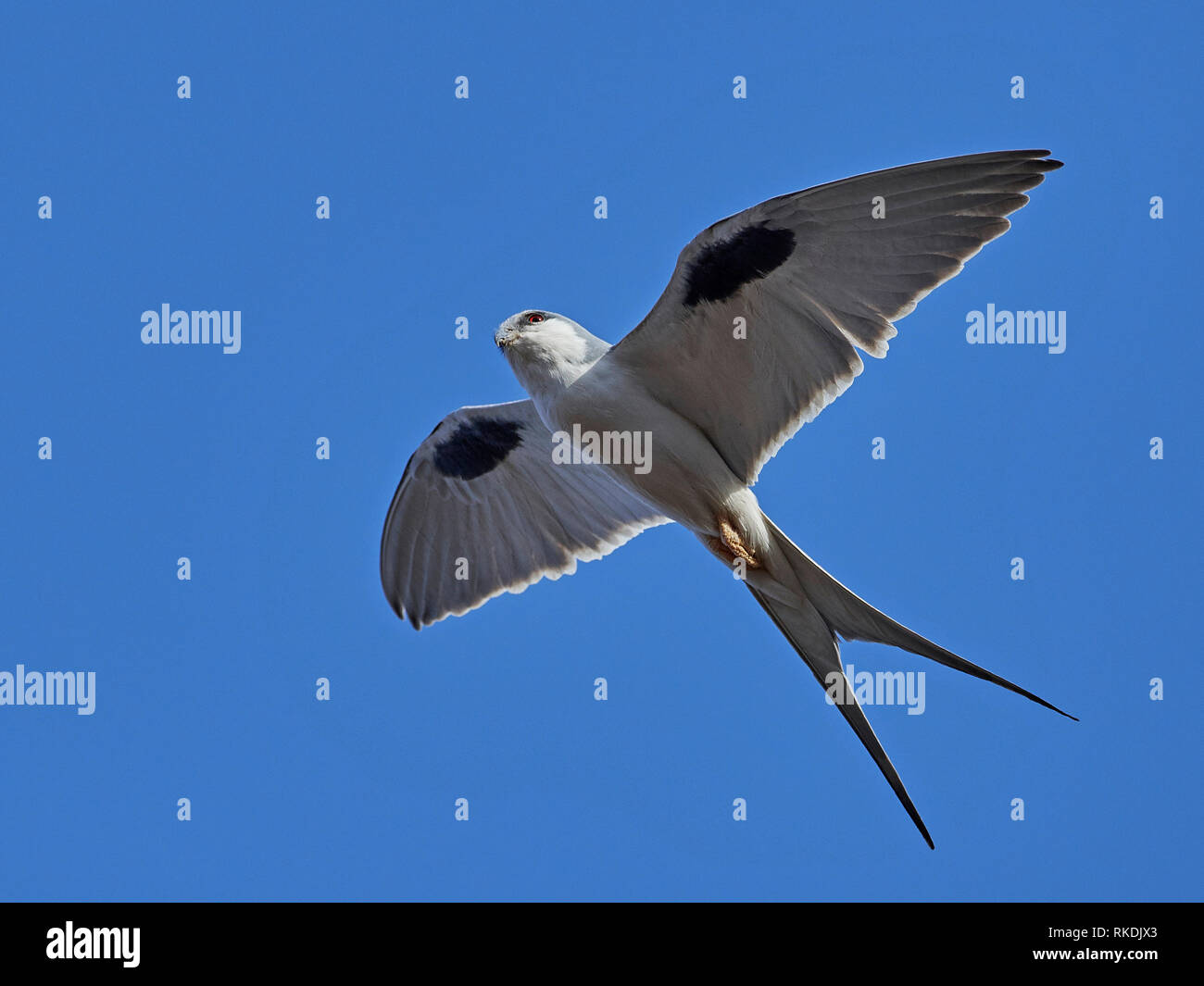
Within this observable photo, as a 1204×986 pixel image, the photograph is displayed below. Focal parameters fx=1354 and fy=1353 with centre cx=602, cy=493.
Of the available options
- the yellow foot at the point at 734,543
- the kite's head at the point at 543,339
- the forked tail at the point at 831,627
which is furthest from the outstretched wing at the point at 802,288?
the forked tail at the point at 831,627

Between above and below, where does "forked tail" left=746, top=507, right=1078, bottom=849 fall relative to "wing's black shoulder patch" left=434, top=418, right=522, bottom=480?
below

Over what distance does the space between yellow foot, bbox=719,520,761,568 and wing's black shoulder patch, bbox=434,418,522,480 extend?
2.15 m

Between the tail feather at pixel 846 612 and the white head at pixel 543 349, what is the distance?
1636mm

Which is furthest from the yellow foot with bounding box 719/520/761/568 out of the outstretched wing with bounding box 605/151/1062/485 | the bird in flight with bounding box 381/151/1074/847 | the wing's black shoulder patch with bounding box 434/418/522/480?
the wing's black shoulder patch with bounding box 434/418/522/480

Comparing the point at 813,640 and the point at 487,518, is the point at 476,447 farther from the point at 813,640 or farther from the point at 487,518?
the point at 813,640

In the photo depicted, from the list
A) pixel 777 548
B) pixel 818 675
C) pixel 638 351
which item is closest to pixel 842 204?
pixel 638 351

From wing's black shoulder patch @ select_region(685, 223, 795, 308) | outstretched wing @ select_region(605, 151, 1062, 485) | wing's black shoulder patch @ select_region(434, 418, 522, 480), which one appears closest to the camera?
outstretched wing @ select_region(605, 151, 1062, 485)

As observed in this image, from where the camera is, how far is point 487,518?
422 inches

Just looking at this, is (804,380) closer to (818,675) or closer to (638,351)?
(638,351)

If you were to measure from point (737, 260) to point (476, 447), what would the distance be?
9.81 feet

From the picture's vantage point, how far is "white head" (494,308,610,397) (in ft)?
28.9

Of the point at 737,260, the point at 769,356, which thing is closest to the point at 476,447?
the point at 769,356

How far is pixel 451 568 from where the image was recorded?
1070 centimetres

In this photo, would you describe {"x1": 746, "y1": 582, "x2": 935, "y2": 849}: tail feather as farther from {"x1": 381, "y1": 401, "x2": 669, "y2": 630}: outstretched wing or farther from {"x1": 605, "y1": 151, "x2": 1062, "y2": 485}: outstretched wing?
{"x1": 381, "y1": 401, "x2": 669, "y2": 630}: outstretched wing
